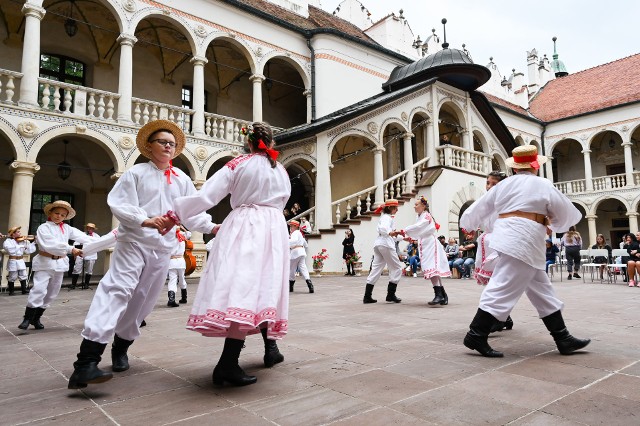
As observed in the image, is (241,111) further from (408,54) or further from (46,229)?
(46,229)

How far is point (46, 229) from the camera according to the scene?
5.85 m

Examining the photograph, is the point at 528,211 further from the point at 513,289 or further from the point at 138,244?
the point at 138,244

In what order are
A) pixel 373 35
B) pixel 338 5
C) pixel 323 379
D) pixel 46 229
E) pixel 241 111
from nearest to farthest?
pixel 323 379 → pixel 46 229 → pixel 241 111 → pixel 373 35 → pixel 338 5

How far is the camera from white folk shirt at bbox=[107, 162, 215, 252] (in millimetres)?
3352

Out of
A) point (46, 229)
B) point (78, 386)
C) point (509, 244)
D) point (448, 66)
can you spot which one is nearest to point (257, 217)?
point (78, 386)

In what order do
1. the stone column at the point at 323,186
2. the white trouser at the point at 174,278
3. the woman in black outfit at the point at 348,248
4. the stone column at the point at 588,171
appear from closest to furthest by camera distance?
the white trouser at the point at 174,278
the woman in black outfit at the point at 348,248
the stone column at the point at 323,186
the stone column at the point at 588,171

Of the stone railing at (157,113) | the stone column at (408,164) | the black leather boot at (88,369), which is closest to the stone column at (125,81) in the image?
the stone railing at (157,113)

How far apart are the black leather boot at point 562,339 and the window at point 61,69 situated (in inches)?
707

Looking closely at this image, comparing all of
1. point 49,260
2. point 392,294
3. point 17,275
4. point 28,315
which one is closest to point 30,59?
point 17,275

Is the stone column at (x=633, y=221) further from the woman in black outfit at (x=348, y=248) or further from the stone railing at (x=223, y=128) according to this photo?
the stone railing at (x=223, y=128)

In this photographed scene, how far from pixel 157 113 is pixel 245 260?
13429mm

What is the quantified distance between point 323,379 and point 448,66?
17565 millimetres

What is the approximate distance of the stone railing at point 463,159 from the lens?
709 inches

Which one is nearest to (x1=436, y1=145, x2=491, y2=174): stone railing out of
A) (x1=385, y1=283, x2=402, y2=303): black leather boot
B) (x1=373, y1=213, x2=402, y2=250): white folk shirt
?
(x1=373, y1=213, x2=402, y2=250): white folk shirt
